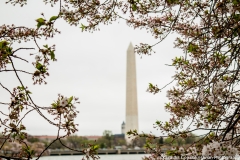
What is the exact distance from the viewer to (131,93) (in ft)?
118

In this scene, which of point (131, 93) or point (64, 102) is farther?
point (131, 93)

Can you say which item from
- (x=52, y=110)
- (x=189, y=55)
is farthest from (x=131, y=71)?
(x=52, y=110)

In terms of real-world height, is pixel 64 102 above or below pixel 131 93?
below

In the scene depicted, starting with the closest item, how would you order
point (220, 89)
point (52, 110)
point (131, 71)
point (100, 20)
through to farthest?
1. point (52, 110)
2. point (220, 89)
3. point (100, 20)
4. point (131, 71)

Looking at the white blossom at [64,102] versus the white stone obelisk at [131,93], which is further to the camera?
the white stone obelisk at [131,93]

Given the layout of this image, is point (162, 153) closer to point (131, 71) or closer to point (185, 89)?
point (185, 89)

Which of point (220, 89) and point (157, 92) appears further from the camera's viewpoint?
point (157, 92)

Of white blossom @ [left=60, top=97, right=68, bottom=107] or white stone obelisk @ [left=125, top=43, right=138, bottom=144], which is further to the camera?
white stone obelisk @ [left=125, top=43, right=138, bottom=144]

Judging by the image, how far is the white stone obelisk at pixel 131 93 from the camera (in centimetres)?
3478

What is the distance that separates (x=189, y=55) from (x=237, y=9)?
1120 mm

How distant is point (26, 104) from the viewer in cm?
178

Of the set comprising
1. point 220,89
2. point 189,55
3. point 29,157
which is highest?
point 189,55

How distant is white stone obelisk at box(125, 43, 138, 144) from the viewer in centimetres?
3478

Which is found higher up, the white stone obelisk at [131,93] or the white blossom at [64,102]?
the white stone obelisk at [131,93]
